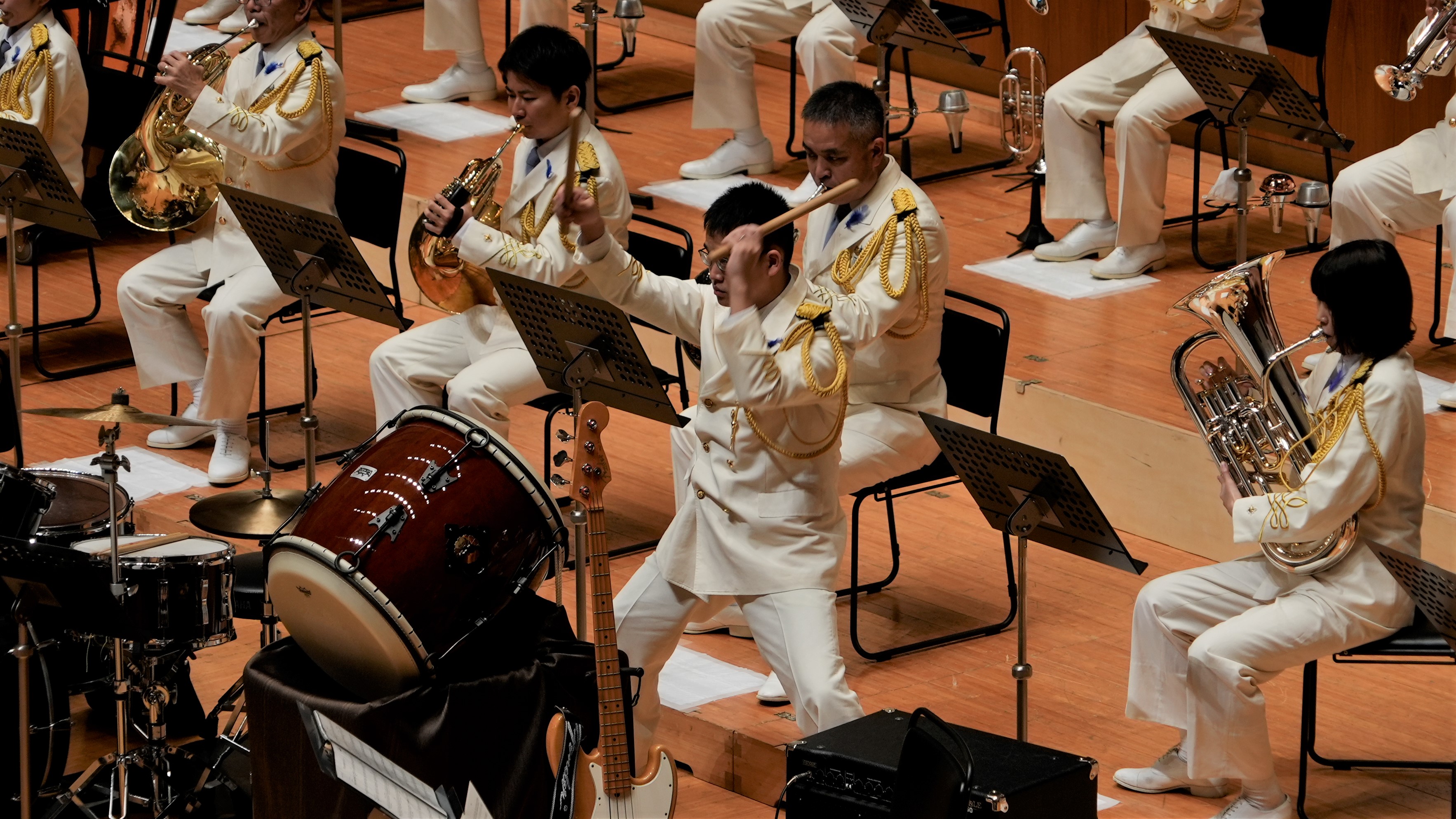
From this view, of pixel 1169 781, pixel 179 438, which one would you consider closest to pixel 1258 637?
pixel 1169 781

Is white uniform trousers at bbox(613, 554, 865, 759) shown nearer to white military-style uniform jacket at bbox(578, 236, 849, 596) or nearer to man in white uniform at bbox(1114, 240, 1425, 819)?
white military-style uniform jacket at bbox(578, 236, 849, 596)

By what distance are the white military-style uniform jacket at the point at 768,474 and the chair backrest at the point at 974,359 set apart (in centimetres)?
78

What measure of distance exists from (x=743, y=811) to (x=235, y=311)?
262 cm

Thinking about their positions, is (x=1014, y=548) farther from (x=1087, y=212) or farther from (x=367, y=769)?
(x=367, y=769)

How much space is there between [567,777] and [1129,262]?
140 inches

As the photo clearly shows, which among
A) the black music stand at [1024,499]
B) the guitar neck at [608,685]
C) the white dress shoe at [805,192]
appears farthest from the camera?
the white dress shoe at [805,192]

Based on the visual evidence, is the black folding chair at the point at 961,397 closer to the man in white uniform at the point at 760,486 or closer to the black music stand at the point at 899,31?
the man in white uniform at the point at 760,486

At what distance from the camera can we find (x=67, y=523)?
16.6ft

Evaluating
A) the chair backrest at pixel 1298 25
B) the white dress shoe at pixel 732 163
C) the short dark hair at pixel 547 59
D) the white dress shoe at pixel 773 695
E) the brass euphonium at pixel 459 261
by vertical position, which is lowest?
the white dress shoe at pixel 773 695

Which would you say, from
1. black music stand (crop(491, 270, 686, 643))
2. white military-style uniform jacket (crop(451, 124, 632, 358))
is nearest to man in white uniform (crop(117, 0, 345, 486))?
white military-style uniform jacket (crop(451, 124, 632, 358))

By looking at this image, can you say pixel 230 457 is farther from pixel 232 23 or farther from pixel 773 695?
pixel 232 23

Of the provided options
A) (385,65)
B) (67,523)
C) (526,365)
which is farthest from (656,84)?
(67,523)

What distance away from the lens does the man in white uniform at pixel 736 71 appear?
7.98 metres

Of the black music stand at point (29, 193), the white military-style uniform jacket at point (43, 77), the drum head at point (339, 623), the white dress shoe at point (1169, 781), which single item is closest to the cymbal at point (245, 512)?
the black music stand at point (29, 193)
